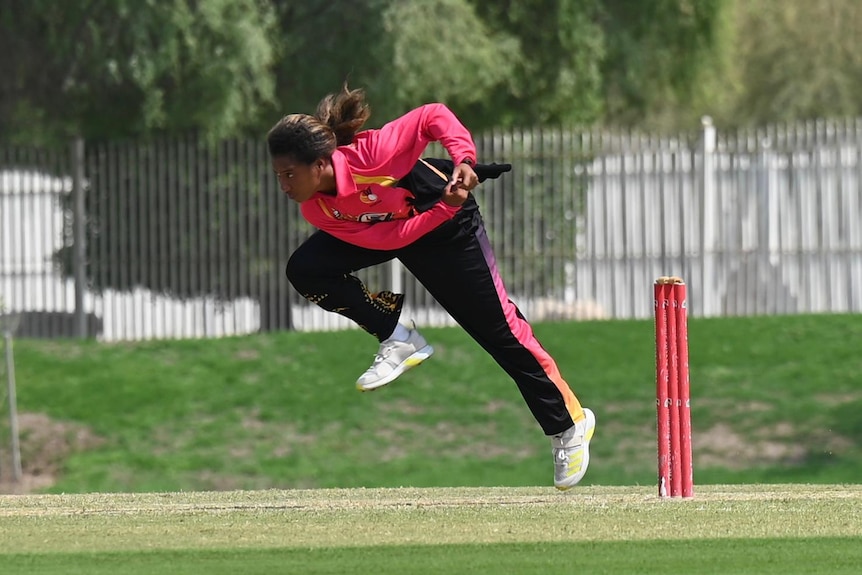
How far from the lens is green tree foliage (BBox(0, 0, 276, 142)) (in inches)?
797

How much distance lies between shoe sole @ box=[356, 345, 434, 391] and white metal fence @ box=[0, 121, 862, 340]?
37.1 ft

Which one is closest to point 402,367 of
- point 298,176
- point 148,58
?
point 298,176

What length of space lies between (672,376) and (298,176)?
6.23 feet

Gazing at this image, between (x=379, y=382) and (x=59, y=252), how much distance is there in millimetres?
13557

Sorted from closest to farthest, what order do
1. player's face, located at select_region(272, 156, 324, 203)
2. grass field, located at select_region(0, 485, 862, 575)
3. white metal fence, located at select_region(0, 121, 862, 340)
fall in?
grass field, located at select_region(0, 485, 862, 575)
player's face, located at select_region(272, 156, 324, 203)
white metal fence, located at select_region(0, 121, 862, 340)

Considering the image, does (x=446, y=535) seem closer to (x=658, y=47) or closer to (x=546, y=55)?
(x=546, y=55)

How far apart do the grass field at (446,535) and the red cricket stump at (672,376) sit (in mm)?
227

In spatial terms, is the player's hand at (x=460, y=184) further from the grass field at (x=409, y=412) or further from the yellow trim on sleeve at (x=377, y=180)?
the grass field at (x=409, y=412)

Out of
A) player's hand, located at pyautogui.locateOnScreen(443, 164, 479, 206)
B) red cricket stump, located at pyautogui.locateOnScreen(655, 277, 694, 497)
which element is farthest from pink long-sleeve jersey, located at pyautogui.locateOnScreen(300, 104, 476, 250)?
red cricket stump, located at pyautogui.locateOnScreen(655, 277, 694, 497)

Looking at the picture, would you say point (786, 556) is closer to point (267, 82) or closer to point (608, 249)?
point (608, 249)

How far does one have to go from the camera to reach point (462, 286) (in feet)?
25.8

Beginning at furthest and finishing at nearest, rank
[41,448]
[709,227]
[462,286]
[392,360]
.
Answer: [709,227] → [41,448] → [392,360] → [462,286]

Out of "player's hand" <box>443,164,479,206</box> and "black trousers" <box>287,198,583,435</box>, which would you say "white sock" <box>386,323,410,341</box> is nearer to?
"black trousers" <box>287,198,583,435</box>

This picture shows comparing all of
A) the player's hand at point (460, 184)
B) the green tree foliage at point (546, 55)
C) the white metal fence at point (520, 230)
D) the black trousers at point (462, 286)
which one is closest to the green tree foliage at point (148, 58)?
the white metal fence at point (520, 230)
